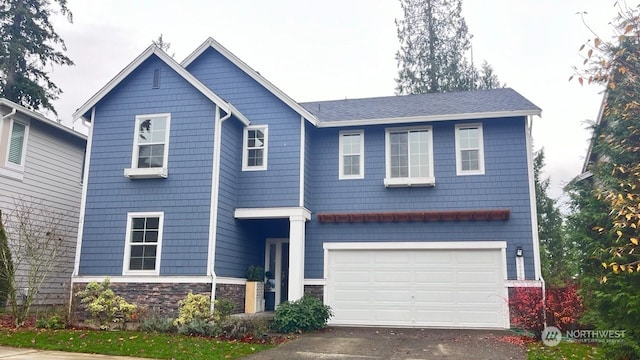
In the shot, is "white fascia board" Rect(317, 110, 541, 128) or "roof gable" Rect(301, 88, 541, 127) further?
"roof gable" Rect(301, 88, 541, 127)

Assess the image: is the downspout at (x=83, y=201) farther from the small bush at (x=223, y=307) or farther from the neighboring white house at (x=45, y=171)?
the small bush at (x=223, y=307)

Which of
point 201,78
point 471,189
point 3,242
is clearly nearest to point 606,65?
point 471,189

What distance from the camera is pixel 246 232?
49.2ft

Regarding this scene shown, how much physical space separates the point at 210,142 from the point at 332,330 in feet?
19.2

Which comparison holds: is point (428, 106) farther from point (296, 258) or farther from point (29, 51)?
point (29, 51)

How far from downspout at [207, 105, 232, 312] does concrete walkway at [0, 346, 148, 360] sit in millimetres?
3679

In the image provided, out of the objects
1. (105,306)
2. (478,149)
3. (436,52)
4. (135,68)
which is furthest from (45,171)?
(436,52)

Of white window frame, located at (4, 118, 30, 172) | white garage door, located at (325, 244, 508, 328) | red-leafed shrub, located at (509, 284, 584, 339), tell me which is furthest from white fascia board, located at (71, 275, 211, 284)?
red-leafed shrub, located at (509, 284, 584, 339)

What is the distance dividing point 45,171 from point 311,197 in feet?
28.9

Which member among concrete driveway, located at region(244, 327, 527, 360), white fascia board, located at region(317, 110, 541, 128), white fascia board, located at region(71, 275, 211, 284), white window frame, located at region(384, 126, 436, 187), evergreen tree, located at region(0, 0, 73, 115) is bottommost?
concrete driveway, located at region(244, 327, 527, 360)

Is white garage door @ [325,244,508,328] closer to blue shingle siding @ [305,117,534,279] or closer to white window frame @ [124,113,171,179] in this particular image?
blue shingle siding @ [305,117,534,279]

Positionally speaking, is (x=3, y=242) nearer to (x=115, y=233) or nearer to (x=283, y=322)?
(x=115, y=233)

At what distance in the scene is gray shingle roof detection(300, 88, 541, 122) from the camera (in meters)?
14.5

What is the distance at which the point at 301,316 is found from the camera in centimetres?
1241
